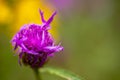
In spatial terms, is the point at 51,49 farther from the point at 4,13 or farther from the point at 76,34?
the point at 76,34

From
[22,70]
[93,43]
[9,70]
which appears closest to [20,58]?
[9,70]

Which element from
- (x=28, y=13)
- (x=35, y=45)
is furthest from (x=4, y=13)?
(x=35, y=45)

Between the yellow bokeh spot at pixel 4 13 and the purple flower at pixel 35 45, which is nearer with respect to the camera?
the purple flower at pixel 35 45

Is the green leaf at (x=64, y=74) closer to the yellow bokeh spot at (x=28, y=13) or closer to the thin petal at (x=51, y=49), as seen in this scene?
the thin petal at (x=51, y=49)

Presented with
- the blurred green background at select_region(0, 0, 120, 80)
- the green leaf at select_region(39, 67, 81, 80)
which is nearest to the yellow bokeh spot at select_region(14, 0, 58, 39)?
the blurred green background at select_region(0, 0, 120, 80)

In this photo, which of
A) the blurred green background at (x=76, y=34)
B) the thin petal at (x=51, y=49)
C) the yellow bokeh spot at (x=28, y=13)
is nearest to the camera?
the thin petal at (x=51, y=49)

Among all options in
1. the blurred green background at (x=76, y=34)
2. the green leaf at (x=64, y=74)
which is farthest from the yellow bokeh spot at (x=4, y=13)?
the green leaf at (x=64, y=74)
